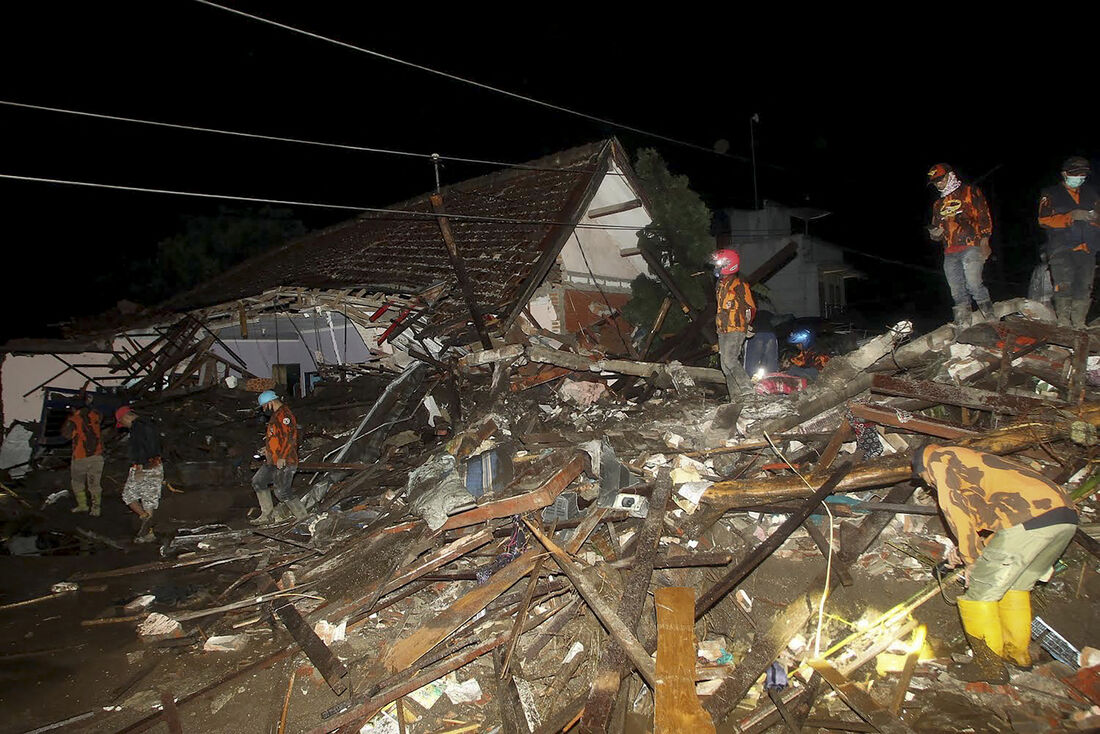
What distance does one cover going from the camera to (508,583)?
15.0ft

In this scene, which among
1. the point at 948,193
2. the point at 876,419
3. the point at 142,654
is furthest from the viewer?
the point at 948,193

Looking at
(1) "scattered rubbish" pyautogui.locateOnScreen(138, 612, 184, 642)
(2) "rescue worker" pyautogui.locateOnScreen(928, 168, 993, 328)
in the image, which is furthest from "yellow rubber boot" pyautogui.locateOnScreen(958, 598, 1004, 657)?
(1) "scattered rubbish" pyautogui.locateOnScreen(138, 612, 184, 642)

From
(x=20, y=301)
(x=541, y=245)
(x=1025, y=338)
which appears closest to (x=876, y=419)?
(x=1025, y=338)

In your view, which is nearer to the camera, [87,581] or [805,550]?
[805,550]

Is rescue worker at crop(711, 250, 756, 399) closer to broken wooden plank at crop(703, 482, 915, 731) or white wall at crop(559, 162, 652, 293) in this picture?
broken wooden plank at crop(703, 482, 915, 731)

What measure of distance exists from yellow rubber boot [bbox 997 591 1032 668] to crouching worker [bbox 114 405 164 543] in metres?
10.7

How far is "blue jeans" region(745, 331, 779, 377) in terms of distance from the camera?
7766 millimetres

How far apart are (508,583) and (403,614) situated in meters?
1.14

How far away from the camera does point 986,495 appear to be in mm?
3590

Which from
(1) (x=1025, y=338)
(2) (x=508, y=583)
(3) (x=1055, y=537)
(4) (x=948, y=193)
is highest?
(4) (x=948, y=193)

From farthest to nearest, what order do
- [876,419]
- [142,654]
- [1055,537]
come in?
[876,419] → [142,654] → [1055,537]

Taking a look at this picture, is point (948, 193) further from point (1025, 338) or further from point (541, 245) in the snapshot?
point (541, 245)

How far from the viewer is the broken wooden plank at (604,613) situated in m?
3.57

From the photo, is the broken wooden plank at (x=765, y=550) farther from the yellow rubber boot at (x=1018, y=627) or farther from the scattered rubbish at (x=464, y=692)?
the scattered rubbish at (x=464, y=692)
